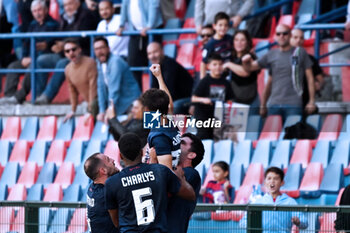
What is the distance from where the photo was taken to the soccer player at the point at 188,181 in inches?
285

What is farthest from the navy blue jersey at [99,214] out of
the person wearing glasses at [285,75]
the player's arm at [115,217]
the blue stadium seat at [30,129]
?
the blue stadium seat at [30,129]

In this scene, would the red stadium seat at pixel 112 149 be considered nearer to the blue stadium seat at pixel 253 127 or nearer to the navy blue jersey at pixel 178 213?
the blue stadium seat at pixel 253 127

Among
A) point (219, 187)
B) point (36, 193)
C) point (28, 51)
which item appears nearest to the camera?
point (219, 187)

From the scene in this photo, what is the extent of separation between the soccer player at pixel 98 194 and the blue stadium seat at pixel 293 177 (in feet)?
12.7

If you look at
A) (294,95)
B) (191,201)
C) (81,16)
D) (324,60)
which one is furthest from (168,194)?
(81,16)

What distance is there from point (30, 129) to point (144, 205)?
25.3ft

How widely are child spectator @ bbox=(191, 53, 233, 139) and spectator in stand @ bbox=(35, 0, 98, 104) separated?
118 inches

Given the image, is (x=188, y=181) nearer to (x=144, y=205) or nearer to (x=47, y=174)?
(x=144, y=205)

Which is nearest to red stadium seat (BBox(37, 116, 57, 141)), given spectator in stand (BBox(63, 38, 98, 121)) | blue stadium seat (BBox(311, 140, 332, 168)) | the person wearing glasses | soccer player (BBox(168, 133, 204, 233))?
spectator in stand (BBox(63, 38, 98, 121))

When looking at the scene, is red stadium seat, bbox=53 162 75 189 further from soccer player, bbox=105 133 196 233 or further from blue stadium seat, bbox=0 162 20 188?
soccer player, bbox=105 133 196 233

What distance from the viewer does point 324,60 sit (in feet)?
44.2

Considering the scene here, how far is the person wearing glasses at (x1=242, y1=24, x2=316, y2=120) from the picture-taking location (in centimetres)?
1184

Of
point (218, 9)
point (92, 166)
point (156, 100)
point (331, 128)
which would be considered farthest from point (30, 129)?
point (156, 100)

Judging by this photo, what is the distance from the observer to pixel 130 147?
23.0ft
